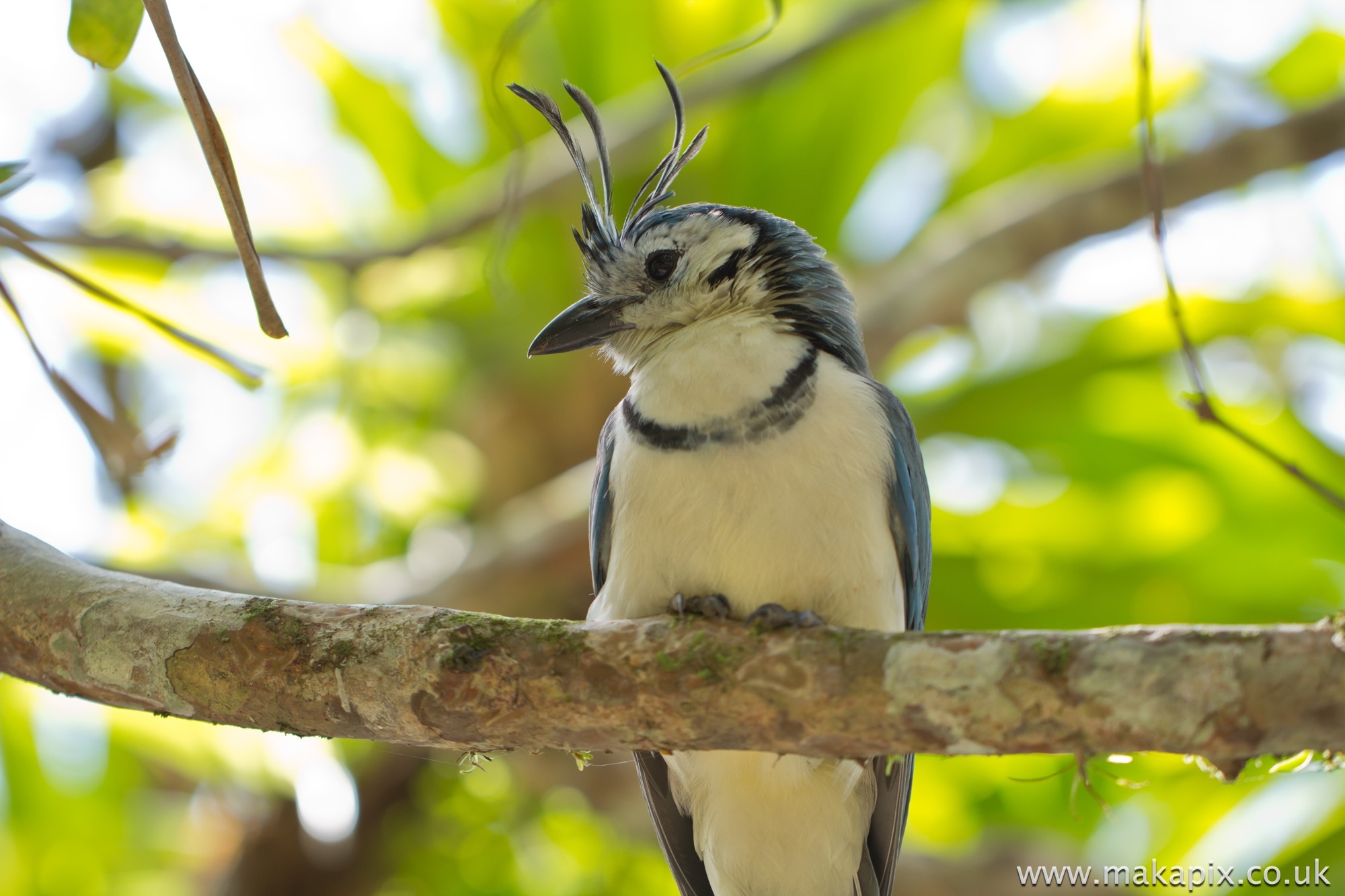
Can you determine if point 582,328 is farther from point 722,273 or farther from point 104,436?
point 104,436

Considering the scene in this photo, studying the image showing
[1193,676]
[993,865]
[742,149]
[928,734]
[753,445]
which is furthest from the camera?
[742,149]

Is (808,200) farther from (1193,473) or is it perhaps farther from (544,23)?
(1193,473)

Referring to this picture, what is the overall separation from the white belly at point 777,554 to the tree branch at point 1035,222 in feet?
10.2

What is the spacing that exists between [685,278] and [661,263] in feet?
0.34

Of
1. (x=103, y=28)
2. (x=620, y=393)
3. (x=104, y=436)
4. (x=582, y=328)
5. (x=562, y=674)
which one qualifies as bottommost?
(x=562, y=674)

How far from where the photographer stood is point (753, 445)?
300cm

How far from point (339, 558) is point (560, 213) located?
265cm

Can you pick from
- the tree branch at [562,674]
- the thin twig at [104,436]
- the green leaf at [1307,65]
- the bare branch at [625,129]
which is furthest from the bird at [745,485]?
the green leaf at [1307,65]

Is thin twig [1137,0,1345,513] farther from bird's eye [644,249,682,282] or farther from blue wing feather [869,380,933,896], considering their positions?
bird's eye [644,249,682,282]

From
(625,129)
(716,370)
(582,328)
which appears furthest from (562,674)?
(625,129)

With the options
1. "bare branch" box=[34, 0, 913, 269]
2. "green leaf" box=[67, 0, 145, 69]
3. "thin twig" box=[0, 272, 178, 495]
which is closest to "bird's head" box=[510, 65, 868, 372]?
"thin twig" box=[0, 272, 178, 495]

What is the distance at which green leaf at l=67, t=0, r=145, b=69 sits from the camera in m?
2.26

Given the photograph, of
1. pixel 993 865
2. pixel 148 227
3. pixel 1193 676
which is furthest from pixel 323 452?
pixel 1193 676

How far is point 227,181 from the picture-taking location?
2.37 meters
